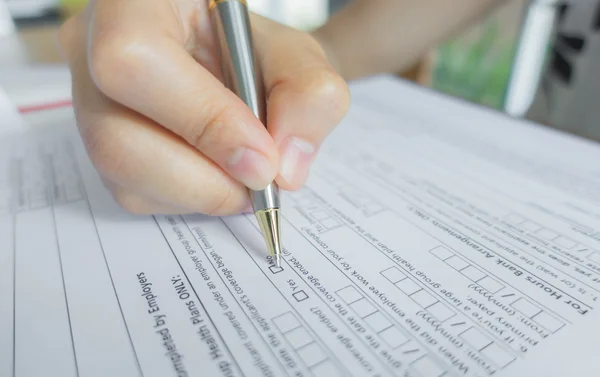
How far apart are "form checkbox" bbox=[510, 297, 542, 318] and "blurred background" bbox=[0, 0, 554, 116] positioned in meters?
0.86

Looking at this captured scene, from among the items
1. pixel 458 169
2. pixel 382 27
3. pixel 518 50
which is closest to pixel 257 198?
pixel 458 169

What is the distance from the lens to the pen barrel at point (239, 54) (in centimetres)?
30

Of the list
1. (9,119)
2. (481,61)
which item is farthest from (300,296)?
(481,61)

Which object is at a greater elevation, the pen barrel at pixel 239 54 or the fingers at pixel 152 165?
the pen barrel at pixel 239 54

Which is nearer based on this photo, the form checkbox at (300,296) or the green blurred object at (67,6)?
the form checkbox at (300,296)

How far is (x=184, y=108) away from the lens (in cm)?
27

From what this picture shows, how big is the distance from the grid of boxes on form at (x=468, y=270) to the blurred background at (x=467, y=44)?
831 mm

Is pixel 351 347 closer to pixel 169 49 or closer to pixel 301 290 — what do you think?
pixel 301 290

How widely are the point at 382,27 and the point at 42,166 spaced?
62 centimetres

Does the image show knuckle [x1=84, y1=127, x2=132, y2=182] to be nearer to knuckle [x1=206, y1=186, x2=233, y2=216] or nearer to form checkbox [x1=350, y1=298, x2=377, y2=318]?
knuckle [x1=206, y1=186, x2=233, y2=216]

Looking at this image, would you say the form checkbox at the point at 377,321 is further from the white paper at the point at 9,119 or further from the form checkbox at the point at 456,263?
→ the white paper at the point at 9,119

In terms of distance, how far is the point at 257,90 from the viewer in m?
0.31

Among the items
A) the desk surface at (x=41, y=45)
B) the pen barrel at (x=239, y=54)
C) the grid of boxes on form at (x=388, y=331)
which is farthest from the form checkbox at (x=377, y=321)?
the desk surface at (x=41, y=45)

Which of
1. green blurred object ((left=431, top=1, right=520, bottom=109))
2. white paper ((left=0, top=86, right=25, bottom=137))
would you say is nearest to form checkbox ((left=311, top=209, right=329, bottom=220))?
white paper ((left=0, top=86, right=25, bottom=137))
